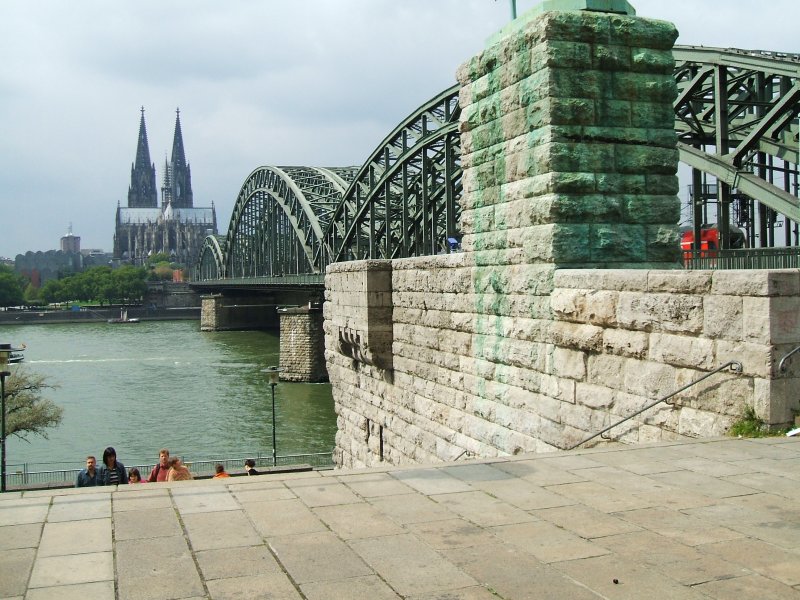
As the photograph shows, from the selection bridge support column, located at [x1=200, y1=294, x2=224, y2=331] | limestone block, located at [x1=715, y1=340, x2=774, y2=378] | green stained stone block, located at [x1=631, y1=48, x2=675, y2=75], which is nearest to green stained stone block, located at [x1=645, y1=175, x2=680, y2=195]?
green stained stone block, located at [x1=631, y1=48, x2=675, y2=75]

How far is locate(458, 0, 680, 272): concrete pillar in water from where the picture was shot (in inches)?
336

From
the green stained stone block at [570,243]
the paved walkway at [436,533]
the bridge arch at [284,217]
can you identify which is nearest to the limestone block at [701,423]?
the paved walkway at [436,533]

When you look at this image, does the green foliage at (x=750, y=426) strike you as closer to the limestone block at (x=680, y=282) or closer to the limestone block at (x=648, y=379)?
the limestone block at (x=648, y=379)

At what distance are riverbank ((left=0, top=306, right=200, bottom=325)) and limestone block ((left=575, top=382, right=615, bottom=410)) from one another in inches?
4176

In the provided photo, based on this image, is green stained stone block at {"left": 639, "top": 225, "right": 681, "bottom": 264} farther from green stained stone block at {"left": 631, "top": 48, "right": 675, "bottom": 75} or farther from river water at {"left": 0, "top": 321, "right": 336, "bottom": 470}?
river water at {"left": 0, "top": 321, "right": 336, "bottom": 470}

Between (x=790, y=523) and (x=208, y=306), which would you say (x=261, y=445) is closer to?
(x=790, y=523)

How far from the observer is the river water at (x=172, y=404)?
26484 millimetres

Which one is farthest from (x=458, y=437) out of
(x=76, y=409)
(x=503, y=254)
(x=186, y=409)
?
(x=76, y=409)

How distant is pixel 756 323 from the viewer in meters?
6.04

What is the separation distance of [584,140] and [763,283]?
317cm

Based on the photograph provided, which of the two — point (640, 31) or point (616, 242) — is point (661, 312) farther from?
point (640, 31)

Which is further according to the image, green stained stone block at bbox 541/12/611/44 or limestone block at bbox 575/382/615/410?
green stained stone block at bbox 541/12/611/44

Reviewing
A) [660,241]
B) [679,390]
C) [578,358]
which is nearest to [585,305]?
[578,358]

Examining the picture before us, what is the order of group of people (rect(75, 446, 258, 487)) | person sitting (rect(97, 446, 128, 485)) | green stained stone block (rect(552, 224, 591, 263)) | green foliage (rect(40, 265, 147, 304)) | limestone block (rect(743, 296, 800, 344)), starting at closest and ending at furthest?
1. limestone block (rect(743, 296, 800, 344))
2. green stained stone block (rect(552, 224, 591, 263))
3. group of people (rect(75, 446, 258, 487))
4. person sitting (rect(97, 446, 128, 485))
5. green foliage (rect(40, 265, 147, 304))
